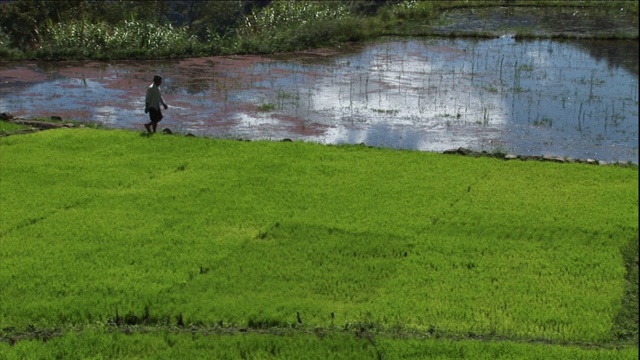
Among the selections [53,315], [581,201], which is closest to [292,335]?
[53,315]

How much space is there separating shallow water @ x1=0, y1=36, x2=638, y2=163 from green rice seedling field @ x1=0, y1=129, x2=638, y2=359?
239 centimetres

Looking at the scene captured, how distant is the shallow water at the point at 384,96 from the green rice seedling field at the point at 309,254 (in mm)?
2393

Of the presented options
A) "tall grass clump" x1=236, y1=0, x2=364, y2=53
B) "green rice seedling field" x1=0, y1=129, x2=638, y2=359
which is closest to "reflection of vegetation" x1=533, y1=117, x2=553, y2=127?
"green rice seedling field" x1=0, y1=129, x2=638, y2=359

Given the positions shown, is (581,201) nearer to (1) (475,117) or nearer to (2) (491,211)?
(2) (491,211)

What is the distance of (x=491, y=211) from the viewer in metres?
12.2

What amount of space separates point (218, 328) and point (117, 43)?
1762cm

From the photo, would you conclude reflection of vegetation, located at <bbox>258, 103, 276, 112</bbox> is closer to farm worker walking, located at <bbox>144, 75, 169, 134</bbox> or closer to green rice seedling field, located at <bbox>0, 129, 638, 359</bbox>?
farm worker walking, located at <bbox>144, 75, 169, 134</bbox>

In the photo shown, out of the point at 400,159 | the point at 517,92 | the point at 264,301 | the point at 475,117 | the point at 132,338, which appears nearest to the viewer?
the point at 132,338

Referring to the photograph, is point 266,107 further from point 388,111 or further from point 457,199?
point 457,199

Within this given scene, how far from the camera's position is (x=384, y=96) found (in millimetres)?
21016

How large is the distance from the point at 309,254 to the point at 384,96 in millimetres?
10722

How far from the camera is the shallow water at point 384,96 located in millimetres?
17516

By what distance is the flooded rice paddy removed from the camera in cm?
1752

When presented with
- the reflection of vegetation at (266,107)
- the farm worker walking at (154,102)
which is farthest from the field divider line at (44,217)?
the reflection of vegetation at (266,107)
